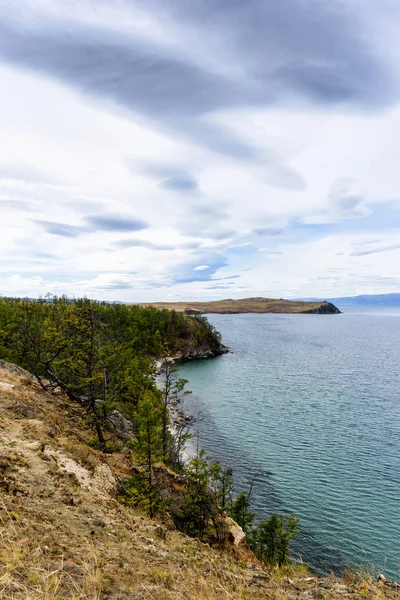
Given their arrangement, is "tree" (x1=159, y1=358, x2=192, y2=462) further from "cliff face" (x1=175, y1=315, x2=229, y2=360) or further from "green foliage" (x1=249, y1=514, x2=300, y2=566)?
"cliff face" (x1=175, y1=315, x2=229, y2=360)

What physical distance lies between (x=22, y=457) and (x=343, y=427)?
48.3m

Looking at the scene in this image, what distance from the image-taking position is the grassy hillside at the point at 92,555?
26.8 ft

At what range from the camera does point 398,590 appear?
11.0m

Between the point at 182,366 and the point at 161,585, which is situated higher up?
the point at 161,585

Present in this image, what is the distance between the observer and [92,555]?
9.73 metres

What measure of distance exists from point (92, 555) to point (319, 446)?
42.1 m

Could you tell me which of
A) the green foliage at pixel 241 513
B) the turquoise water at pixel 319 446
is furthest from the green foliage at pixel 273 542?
the turquoise water at pixel 319 446

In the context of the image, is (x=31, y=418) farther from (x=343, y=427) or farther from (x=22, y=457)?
(x=343, y=427)

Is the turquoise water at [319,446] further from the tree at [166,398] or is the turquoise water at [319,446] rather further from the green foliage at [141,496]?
the green foliage at [141,496]

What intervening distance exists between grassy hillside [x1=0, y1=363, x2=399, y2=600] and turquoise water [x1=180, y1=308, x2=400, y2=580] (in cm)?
416

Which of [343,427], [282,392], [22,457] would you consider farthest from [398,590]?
[282,392]

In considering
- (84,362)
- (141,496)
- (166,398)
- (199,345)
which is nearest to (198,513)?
(141,496)

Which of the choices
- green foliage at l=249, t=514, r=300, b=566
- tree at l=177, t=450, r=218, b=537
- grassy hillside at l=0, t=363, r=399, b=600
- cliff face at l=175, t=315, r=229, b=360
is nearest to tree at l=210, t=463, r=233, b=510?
tree at l=177, t=450, r=218, b=537

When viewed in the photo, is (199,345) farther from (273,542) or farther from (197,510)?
(197,510)
